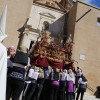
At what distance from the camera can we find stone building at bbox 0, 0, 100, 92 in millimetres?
22062

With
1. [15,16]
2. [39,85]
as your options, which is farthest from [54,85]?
[15,16]

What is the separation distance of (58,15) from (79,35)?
5611 mm

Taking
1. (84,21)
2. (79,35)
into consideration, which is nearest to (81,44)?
(79,35)

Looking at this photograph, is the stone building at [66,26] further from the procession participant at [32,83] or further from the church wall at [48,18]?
the procession participant at [32,83]

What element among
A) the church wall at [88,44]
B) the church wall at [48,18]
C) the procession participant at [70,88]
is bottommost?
the procession participant at [70,88]

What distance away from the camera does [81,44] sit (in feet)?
77.0

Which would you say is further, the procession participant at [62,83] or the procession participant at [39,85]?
the procession participant at [62,83]

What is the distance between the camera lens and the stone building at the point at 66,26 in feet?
72.4

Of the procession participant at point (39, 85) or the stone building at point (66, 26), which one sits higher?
the stone building at point (66, 26)

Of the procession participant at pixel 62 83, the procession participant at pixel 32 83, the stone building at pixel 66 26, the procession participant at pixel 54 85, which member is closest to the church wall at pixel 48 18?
the stone building at pixel 66 26

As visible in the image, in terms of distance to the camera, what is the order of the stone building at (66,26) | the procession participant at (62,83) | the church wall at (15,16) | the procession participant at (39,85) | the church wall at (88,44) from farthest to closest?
the church wall at (88,44) → the stone building at (66,26) → the church wall at (15,16) → the procession participant at (62,83) → the procession participant at (39,85)

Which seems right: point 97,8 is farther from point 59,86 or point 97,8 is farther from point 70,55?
point 59,86

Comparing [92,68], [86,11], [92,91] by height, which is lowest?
[92,91]

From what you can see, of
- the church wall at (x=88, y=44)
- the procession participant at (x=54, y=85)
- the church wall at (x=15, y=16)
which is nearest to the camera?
the procession participant at (x=54, y=85)
